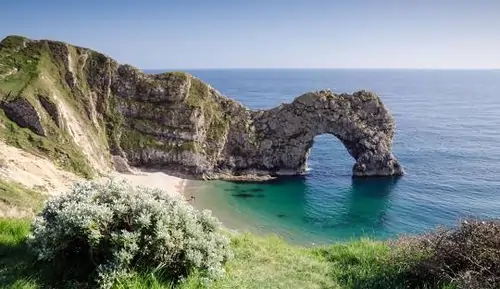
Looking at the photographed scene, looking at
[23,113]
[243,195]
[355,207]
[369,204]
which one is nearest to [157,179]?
[243,195]

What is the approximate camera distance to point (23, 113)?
63.2 m

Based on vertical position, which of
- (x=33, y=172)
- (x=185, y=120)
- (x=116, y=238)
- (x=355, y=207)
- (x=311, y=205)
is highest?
(x=116, y=238)

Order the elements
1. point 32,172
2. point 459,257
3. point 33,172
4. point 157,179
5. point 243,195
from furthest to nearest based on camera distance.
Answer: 1. point 157,179
2. point 243,195
3. point 33,172
4. point 32,172
5. point 459,257

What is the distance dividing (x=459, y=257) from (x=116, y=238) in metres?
8.04

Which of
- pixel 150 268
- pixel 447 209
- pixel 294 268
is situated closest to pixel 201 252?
pixel 150 268

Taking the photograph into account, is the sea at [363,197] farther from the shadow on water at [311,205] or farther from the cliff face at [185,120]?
the cliff face at [185,120]

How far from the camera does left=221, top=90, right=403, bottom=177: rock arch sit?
8381cm

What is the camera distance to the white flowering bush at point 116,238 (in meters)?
8.83

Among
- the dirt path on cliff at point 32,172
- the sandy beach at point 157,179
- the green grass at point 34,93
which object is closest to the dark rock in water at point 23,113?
the green grass at point 34,93

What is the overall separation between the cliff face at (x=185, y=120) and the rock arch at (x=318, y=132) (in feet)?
0.67

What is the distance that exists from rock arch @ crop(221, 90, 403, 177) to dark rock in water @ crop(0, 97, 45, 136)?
3568 cm

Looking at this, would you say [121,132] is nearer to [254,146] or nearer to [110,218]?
[254,146]

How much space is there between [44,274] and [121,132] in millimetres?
75152

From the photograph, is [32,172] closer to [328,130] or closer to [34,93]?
[34,93]
